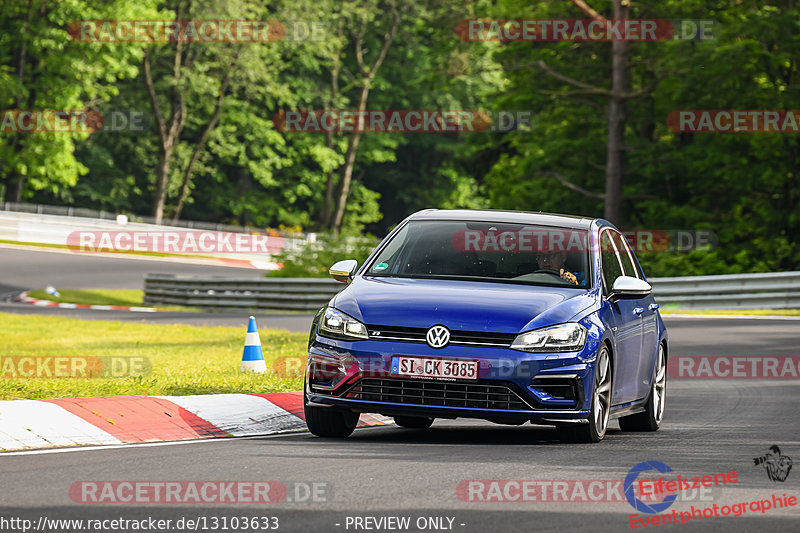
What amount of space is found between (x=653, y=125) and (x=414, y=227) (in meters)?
32.3

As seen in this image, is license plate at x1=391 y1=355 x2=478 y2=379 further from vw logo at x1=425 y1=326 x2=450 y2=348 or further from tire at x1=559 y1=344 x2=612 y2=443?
tire at x1=559 y1=344 x2=612 y2=443

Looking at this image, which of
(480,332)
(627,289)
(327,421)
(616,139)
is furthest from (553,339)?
(616,139)

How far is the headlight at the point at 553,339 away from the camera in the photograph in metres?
9.40

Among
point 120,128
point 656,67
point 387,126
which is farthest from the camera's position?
point 387,126

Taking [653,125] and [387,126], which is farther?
[387,126]

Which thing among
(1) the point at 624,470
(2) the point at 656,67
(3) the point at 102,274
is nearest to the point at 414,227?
(1) the point at 624,470

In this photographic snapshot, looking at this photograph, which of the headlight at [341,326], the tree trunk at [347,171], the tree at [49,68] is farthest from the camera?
the tree trunk at [347,171]

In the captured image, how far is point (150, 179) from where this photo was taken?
245ft

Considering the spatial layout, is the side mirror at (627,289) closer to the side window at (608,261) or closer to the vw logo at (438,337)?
the side window at (608,261)

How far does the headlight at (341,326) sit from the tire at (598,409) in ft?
5.37

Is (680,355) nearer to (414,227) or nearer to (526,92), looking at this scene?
(414,227)

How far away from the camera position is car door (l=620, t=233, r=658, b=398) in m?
11.5

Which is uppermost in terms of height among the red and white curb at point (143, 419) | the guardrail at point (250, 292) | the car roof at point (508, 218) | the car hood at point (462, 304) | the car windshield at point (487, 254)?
the car roof at point (508, 218)

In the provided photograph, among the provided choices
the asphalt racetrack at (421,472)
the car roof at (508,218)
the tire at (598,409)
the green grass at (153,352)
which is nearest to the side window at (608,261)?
the car roof at (508,218)
